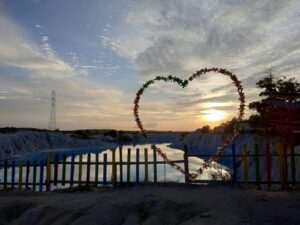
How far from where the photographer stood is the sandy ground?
936cm

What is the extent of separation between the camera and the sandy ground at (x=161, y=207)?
9363 millimetres

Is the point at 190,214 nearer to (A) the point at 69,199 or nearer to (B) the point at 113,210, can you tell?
(B) the point at 113,210

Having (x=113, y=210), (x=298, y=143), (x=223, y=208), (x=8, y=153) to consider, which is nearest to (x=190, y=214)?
(x=223, y=208)

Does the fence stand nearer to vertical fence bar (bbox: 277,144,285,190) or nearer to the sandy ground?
vertical fence bar (bbox: 277,144,285,190)

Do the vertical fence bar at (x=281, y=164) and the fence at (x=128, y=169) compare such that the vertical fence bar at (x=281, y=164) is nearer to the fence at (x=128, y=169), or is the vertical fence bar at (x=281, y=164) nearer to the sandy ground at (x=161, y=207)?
the fence at (x=128, y=169)

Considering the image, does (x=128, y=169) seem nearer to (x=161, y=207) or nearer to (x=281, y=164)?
(x=161, y=207)

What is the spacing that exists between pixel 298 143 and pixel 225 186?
56.2ft

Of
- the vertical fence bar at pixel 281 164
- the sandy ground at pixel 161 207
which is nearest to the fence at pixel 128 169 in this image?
the vertical fence bar at pixel 281 164

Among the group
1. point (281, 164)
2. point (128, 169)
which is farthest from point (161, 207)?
point (281, 164)

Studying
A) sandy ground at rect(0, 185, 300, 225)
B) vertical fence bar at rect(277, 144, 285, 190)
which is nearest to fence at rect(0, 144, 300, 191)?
vertical fence bar at rect(277, 144, 285, 190)

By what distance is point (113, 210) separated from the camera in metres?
10.9

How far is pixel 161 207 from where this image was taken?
1059cm

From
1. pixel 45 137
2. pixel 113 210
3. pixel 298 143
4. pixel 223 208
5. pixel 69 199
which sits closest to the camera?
pixel 223 208

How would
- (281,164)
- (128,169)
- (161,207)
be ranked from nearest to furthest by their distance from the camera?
(161,207) → (281,164) → (128,169)
